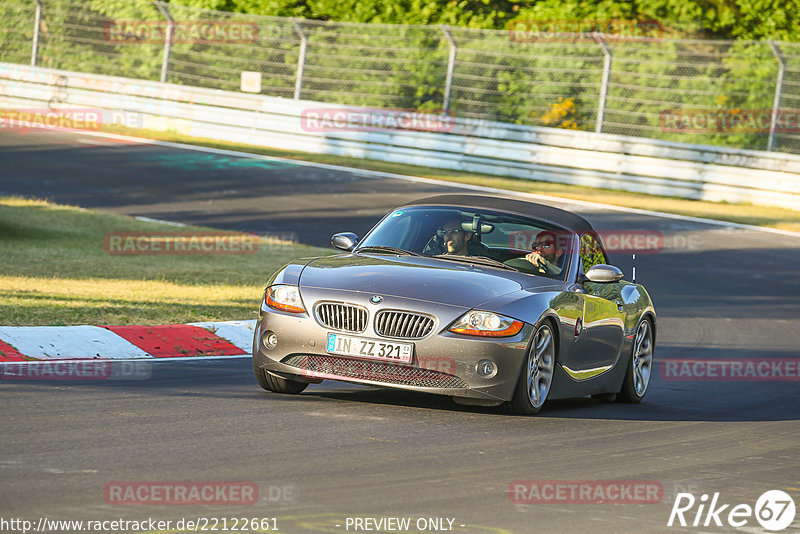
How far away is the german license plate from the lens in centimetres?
794

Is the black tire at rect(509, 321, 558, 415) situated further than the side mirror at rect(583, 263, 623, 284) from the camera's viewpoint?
No

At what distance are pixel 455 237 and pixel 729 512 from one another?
12.0ft

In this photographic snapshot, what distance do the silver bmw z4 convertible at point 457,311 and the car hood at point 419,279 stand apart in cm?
1

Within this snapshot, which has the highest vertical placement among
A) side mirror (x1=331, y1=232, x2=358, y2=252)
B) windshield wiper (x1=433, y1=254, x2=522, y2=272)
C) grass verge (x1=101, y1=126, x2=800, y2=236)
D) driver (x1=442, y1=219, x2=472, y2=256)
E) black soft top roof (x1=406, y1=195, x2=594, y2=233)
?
black soft top roof (x1=406, y1=195, x2=594, y2=233)

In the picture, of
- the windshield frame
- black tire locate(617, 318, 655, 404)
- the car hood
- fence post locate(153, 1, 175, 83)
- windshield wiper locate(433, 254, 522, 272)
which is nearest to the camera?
the car hood

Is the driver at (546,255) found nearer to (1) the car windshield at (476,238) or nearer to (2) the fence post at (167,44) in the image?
(1) the car windshield at (476,238)

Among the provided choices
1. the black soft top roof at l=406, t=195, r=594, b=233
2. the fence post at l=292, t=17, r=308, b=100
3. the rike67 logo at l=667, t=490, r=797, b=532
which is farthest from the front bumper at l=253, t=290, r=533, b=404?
the fence post at l=292, t=17, r=308, b=100

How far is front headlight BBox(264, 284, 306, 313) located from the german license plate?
12.8 inches

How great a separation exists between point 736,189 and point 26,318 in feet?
57.0

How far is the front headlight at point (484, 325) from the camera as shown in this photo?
26.3ft

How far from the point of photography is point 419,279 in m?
8.34

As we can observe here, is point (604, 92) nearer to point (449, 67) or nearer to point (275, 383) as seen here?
point (449, 67)

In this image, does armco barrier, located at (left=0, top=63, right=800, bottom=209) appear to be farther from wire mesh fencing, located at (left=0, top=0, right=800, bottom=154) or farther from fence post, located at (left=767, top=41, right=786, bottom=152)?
wire mesh fencing, located at (left=0, top=0, right=800, bottom=154)

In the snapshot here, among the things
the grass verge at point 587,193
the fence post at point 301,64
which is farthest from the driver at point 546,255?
the fence post at point 301,64
